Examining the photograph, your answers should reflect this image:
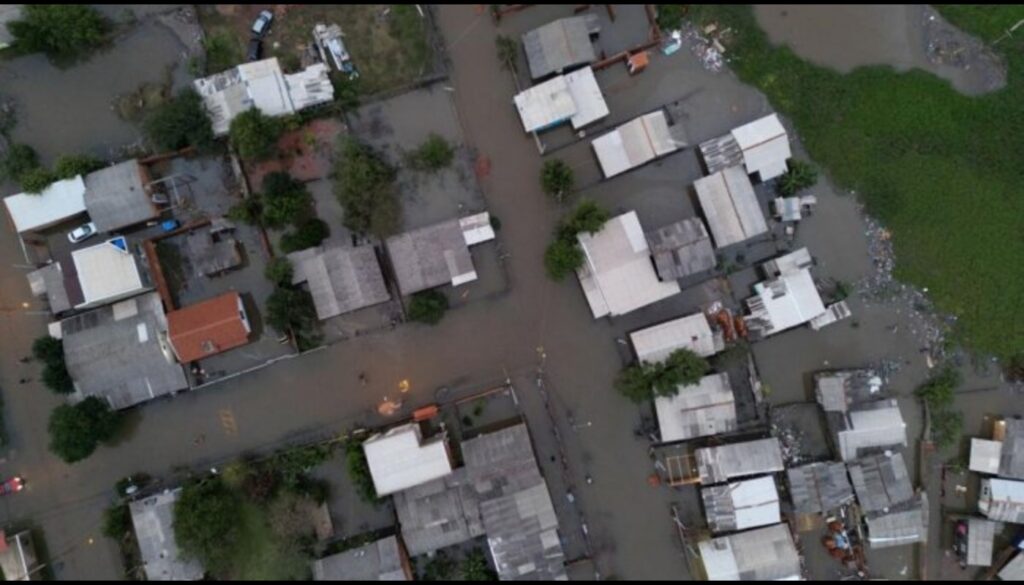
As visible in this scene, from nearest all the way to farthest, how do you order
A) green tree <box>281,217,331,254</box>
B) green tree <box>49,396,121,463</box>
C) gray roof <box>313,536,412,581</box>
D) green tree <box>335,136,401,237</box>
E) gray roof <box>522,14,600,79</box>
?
green tree <box>49,396,121,463</box> < gray roof <box>313,536,412,581</box> < green tree <box>281,217,331,254</box> < green tree <box>335,136,401,237</box> < gray roof <box>522,14,600,79</box>

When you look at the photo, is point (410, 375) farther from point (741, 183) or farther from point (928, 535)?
point (928, 535)

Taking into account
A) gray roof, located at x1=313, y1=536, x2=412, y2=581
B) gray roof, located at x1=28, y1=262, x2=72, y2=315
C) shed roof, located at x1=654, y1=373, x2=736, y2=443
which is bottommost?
gray roof, located at x1=313, y1=536, x2=412, y2=581

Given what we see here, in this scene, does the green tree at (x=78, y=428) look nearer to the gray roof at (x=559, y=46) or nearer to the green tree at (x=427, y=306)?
the green tree at (x=427, y=306)

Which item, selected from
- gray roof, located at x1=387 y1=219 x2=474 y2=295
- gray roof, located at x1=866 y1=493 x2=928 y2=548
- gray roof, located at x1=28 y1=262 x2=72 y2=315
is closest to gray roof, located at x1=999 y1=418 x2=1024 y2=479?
gray roof, located at x1=866 y1=493 x2=928 y2=548

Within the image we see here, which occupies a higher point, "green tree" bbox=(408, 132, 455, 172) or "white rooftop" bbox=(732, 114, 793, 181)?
"green tree" bbox=(408, 132, 455, 172)

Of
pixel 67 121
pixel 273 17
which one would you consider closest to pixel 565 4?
pixel 273 17

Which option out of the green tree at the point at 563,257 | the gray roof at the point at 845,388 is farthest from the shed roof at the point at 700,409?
the green tree at the point at 563,257

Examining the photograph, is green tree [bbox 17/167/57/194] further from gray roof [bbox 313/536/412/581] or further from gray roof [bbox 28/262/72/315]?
gray roof [bbox 313/536/412/581]

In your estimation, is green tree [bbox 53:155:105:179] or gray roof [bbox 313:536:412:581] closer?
gray roof [bbox 313:536:412:581]

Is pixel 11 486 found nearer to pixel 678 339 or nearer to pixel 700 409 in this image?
pixel 678 339
